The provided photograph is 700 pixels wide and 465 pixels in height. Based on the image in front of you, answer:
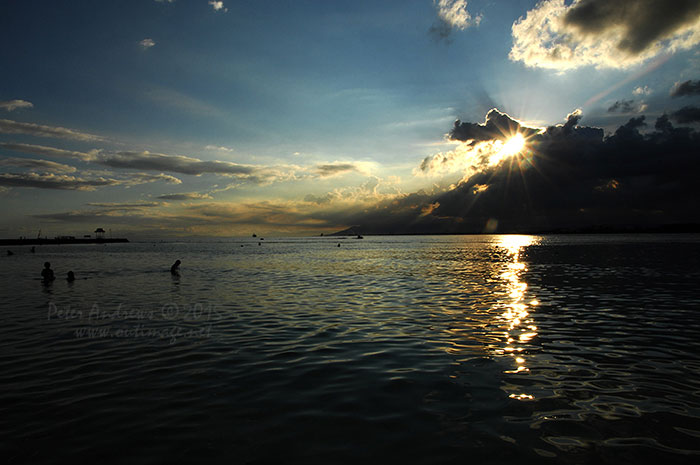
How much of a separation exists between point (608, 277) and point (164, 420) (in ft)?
127

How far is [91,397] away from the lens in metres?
8.87

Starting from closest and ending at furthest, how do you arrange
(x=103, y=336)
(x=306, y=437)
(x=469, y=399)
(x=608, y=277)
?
1. (x=306, y=437)
2. (x=469, y=399)
3. (x=103, y=336)
4. (x=608, y=277)

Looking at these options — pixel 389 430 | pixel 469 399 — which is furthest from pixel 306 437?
pixel 469 399

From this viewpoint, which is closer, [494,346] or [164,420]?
[164,420]

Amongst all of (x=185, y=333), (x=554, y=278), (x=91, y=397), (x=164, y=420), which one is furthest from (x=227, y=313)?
(x=554, y=278)

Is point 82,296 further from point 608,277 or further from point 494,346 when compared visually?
point 608,277

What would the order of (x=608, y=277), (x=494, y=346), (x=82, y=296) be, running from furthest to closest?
1. (x=608, y=277)
2. (x=82, y=296)
3. (x=494, y=346)

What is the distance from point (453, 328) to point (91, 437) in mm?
12656

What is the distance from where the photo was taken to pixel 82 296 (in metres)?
25.6

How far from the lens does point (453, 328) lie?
612 inches

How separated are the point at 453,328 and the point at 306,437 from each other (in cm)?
1013

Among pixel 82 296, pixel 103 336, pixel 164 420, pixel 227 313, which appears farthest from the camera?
pixel 82 296

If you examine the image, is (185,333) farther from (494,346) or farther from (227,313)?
(494,346)

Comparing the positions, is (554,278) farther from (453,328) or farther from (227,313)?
(227,313)
